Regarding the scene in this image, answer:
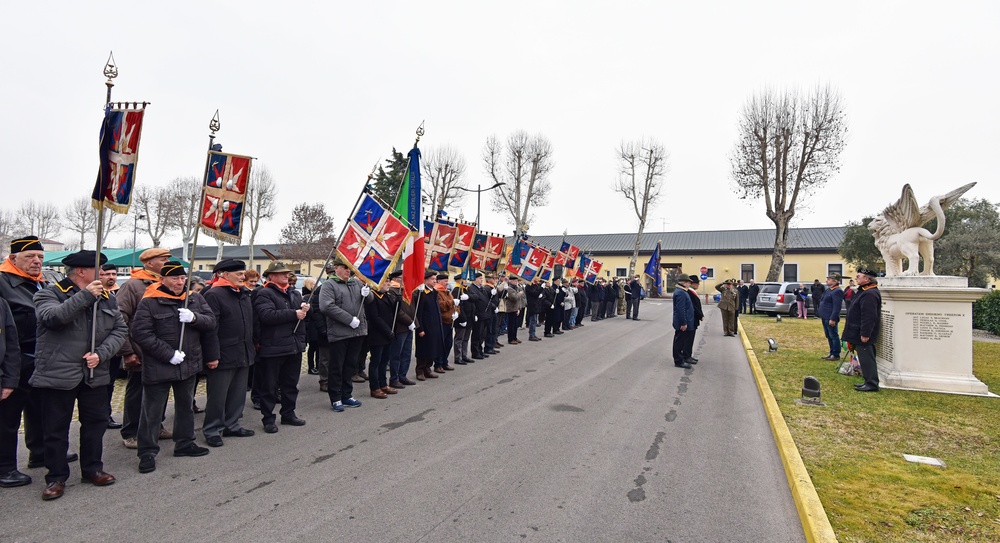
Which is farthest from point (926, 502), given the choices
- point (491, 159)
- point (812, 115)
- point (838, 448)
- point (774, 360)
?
point (491, 159)

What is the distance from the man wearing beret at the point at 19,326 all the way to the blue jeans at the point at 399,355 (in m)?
4.35

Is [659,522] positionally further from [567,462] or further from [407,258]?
[407,258]

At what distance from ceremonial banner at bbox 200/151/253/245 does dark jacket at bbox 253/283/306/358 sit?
833 mm

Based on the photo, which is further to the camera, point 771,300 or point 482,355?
point 771,300

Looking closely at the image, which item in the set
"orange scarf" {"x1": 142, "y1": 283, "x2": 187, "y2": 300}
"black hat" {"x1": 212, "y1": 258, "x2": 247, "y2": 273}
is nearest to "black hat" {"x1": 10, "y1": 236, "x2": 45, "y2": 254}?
"orange scarf" {"x1": 142, "y1": 283, "x2": 187, "y2": 300}

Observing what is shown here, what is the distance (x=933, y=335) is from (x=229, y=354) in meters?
10.1

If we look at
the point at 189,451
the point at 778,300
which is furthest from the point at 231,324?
the point at 778,300

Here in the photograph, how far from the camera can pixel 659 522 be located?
152 inches

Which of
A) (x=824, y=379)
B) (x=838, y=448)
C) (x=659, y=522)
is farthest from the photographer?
(x=824, y=379)

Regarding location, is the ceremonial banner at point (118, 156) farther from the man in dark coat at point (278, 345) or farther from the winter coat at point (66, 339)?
the man in dark coat at point (278, 345)

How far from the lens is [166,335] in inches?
192

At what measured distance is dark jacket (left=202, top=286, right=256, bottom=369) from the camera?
5.55 metres

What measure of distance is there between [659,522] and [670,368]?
7146 mm

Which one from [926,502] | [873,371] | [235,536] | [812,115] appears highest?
[812,115]
